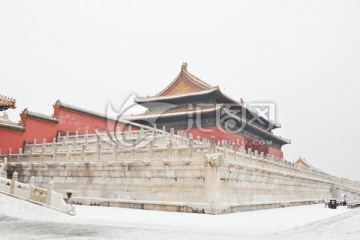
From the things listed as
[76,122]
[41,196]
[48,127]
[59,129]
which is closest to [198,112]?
Answer: [76,122]

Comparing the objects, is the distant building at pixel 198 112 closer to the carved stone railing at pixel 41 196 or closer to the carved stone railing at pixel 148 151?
the carved stone railing at pixel 148 151

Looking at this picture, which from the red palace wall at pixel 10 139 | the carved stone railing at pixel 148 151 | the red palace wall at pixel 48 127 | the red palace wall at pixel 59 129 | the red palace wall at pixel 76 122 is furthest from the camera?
the red palace wall at pixel 76 122

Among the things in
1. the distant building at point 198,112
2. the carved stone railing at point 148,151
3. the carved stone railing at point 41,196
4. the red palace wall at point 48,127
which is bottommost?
the carved stone railing at point 41,196

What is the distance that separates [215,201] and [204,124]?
1735 cm

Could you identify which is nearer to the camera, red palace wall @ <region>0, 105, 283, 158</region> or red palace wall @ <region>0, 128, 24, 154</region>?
red palace wall @ <region>0, 128, 24, 154</region>

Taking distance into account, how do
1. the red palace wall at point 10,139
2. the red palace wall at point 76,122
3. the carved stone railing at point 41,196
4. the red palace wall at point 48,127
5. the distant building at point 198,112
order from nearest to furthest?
the carved stone railing at point 41,196 < the red palace wall at point 10,139 < the red palace wall at point 48,127 < the red palace wall at point 76,122 < the distant building at point 198,112

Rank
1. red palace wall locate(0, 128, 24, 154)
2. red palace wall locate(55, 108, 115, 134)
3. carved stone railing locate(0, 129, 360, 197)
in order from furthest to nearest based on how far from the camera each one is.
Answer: red palace wall locate(55, 108, 115, 134), red palace wall locate(0, 128, 24, 154), carved stone railing locate(0, 129, 360, 197)

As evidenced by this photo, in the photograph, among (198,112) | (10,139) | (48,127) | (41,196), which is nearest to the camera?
(41,196)

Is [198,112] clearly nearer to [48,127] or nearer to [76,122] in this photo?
[76,122]

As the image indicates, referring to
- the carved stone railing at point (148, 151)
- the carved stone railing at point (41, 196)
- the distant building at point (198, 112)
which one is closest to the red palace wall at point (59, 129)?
the distant building at point (198, 112)

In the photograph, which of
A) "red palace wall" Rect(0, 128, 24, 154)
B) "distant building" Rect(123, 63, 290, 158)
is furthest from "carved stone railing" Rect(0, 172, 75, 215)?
"distant building" Rect(123, 63, 290, 158)

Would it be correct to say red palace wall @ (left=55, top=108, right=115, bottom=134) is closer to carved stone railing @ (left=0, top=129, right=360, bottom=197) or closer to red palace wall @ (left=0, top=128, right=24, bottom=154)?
carved stone railing @ (left=0, top=129, right=360, bottom=197)

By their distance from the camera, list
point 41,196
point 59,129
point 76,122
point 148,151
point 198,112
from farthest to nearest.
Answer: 1. point 198,112
2. point 76,122
3. point 59,129
4. point 148,151
5. point 41,196

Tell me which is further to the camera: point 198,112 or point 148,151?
point 198,112
